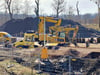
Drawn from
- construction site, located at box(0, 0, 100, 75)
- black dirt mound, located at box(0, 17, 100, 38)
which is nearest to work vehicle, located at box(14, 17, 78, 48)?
construction site, located at box(0, 0, 100, 75)

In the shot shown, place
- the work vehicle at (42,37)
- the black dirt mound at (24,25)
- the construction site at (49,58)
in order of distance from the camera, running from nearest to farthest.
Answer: the construction site at (49,58) → the work vehicle at (42,37) → the black dirt mound at (24,25)

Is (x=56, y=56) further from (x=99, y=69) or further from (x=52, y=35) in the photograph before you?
(x=52, y=35)

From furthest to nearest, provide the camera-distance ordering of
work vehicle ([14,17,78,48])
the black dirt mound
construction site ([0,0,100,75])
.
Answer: the black dirt mound → work vehicle ([14,17,78,48]) → construction site ([0,0,100,75])

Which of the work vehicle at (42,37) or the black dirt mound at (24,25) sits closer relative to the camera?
the work vehicle at (42,37)

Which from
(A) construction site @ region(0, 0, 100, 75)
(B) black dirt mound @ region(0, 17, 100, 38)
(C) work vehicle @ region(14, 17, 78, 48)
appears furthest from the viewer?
(B) black dirt mound @ region(0, 17, 100, 38)

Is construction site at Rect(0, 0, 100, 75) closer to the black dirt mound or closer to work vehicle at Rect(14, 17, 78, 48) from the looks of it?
work vehicle at Rect(14, 17, 78, 48)

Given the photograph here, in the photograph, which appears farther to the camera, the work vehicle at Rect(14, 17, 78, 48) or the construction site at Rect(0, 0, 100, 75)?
the work vehicle at Rect(14, 17, 78, 48)

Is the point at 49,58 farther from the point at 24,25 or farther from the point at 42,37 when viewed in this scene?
the point at 24,25

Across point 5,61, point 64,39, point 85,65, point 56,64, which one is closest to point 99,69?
point 85,65

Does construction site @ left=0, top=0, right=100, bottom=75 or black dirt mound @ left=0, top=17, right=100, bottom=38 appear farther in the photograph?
black dirt mound @ left=0, top=17, right=100, bottom=38

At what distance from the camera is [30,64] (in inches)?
637

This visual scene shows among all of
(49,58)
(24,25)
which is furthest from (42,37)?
(24,25)

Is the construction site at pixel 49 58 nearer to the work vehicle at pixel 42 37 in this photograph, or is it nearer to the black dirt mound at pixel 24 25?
the work vehicle at pixel 42 37

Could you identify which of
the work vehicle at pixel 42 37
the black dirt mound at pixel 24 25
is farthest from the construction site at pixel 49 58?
the black dirt mound at pixel 24 25
